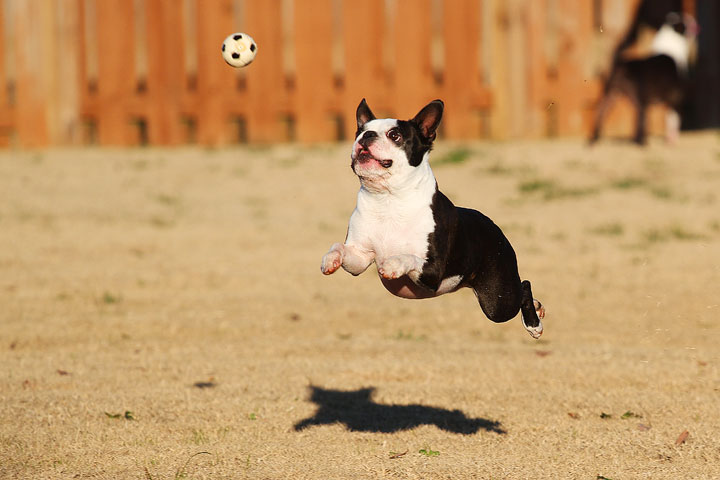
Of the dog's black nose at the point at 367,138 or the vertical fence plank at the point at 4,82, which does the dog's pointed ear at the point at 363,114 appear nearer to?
the dog's black nose at the point at 367,138

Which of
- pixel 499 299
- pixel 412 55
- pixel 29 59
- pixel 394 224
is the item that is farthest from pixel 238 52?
pixel 29 59

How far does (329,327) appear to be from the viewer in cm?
953

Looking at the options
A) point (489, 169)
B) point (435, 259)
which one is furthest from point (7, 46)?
point (435, 259)

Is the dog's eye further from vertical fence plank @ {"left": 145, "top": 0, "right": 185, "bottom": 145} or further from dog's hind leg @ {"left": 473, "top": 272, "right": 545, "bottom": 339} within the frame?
vertical fence plank @ {"left": 145, "top": 0, "right": 185, "bottom": 145}

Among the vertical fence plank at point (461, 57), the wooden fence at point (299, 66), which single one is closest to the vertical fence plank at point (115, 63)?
the wooden fence at point (299, 66)

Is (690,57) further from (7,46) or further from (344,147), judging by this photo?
(7,46)

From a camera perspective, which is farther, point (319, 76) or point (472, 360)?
point (319, 76)

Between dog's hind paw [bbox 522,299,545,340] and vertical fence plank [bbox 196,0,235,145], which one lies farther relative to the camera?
vertical fence plank [bbox 196,0,235,145]

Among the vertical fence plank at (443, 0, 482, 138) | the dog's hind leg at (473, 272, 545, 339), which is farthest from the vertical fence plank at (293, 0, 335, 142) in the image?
the dog's hind leg at (473, 272, 545, 339)

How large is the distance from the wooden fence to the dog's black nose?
10797 mm

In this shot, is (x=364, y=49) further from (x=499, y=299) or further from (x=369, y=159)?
(x=369, y=159)

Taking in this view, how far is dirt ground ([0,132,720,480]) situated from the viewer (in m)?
6.14

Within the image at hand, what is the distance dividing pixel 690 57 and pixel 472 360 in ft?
29.5

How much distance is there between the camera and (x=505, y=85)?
1509 cm
